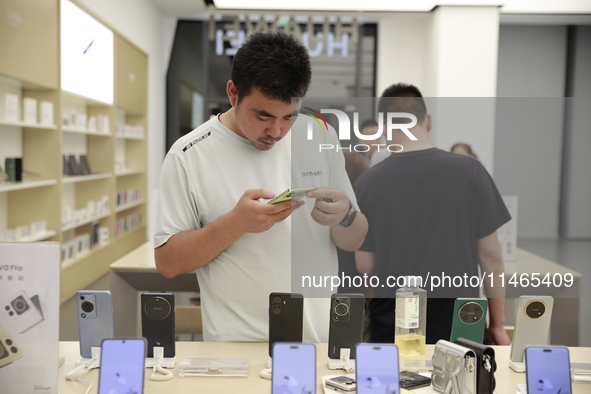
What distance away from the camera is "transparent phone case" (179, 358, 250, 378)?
4.85 ft

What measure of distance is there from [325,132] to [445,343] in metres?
0.62

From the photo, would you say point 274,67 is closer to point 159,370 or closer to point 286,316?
point 286,316

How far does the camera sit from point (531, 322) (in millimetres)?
1563

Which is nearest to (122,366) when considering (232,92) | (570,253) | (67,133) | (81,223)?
(232,92)

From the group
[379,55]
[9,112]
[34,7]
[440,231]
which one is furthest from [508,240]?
[379,55]

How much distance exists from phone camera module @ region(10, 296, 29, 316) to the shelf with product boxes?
274 cm

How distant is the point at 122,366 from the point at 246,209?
1.71 feet

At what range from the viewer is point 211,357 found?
1600 mm

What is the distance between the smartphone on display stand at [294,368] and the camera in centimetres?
116

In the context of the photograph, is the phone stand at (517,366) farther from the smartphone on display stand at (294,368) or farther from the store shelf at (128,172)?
the store shelf at (128,172)

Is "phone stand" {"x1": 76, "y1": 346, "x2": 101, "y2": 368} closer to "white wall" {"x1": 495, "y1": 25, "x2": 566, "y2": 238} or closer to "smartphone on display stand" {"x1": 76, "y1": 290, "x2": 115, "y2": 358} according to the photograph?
"smartphone on display stand" {"x1": 76, "y1": 290, "x2": 115, "y2": 358}

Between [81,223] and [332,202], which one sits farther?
[81,223]

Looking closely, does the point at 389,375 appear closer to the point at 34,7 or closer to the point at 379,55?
the point at 34,7

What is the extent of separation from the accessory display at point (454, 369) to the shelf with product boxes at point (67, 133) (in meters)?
3.25
